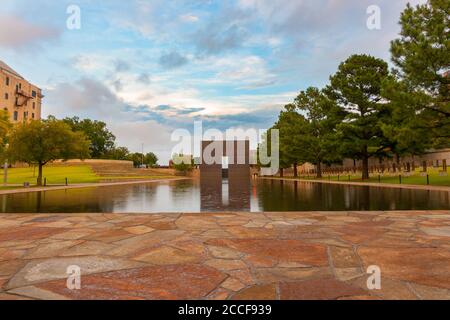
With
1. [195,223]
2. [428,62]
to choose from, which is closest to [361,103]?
[428,62]

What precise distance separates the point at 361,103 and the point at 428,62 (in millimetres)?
12324

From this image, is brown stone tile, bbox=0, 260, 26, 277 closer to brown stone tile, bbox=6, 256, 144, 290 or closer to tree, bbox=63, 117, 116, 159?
brown stone tile, bbox=6, 256, 144, 290

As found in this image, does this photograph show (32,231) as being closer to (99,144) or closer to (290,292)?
(290,292)

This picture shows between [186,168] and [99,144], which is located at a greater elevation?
[99,144]

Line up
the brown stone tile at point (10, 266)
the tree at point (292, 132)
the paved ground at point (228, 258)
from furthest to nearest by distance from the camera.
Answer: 1. the tree at point (292, 132)
2. the brown stone tile at point (10, 266)
3. the paved ground at point (228, 258)

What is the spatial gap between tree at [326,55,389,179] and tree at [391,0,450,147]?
9.02 m

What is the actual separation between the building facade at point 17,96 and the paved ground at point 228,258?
78.1 metres

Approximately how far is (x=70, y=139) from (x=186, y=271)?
30.7 m

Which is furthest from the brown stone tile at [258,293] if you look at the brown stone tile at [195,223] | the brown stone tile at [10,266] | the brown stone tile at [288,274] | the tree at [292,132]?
the tree at [292,132]

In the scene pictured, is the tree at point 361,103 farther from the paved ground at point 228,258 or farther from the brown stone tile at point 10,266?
the brown stone tile at point 10,266

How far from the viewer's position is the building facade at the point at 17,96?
69.4 meters

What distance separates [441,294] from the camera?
9.56 feet
